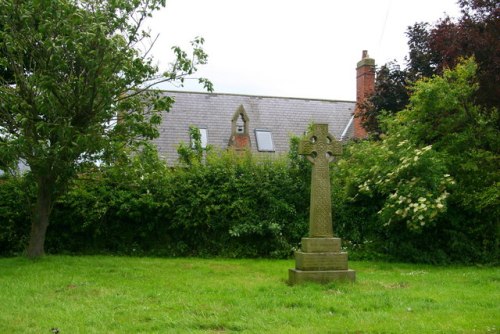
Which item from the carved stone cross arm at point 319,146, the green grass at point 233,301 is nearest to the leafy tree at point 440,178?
the green grass at point 233,301

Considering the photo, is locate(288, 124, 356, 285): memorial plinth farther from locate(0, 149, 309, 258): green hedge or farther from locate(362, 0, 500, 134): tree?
locate(362, 0, 500, 134): tree

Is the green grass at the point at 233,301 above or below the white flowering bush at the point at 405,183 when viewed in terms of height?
below

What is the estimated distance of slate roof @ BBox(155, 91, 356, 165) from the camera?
102 feet

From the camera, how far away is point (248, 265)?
541 inches

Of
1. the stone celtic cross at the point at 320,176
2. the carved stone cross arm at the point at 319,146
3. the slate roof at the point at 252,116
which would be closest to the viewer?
the stone celtic cross at the point at 320,176

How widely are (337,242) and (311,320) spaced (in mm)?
3594

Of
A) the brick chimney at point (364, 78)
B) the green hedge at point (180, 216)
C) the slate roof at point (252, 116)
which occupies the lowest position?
the green hedge at point (180, 216)

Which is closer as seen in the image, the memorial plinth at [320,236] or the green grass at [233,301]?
the green grass at [233,301]

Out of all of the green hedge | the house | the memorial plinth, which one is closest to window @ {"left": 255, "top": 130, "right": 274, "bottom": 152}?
the house

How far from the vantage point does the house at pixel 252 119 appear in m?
31.1

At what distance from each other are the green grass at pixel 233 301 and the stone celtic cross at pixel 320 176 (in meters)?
1.24

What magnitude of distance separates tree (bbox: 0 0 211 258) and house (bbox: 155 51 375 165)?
645 inches

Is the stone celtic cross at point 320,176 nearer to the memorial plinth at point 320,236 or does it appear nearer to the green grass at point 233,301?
the memorial plinth at point 320,236

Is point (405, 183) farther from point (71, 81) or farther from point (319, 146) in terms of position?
point (71, 81)
